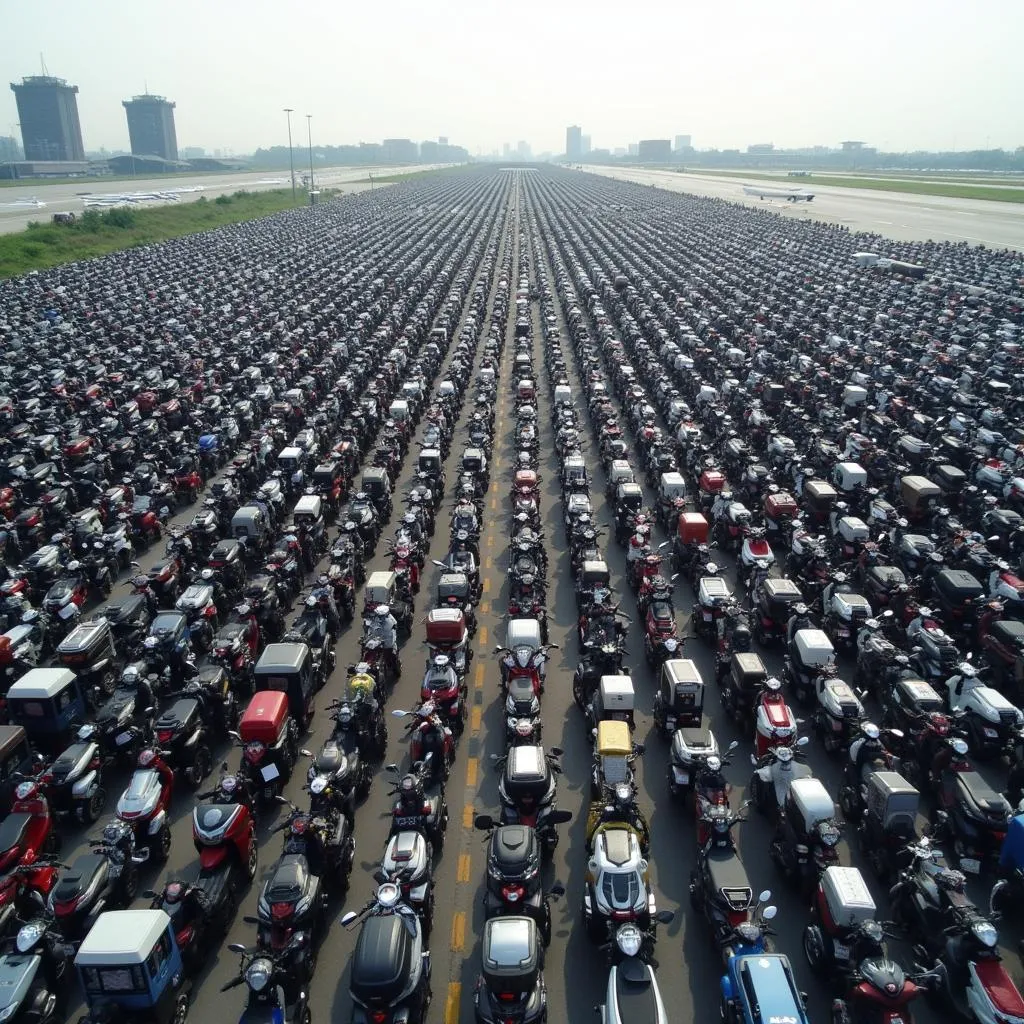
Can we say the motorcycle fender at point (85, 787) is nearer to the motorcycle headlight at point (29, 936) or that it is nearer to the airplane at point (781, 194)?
the motorcycle headlight at point (29, 936)

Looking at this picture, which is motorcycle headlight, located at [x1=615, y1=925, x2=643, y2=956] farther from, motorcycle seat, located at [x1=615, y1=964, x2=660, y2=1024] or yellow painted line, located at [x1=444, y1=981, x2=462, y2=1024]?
yellow painted line, located at [x1=444, y1=981, x2=462, y2=1024]

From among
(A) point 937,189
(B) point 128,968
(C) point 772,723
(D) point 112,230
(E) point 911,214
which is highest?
(A) point 937,189

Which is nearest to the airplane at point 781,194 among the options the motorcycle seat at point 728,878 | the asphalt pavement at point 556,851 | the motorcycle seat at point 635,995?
the asphalt pavement at point 556,851

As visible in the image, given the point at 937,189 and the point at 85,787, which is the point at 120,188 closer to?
the point at 937,189

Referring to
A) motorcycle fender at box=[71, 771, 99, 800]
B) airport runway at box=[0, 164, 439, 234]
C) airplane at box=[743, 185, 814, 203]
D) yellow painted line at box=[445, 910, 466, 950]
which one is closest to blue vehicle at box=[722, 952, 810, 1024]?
yellow painted line at box=[445, 910, 466, 950]

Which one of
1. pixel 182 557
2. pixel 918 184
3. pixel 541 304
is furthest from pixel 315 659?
pixel 918 184

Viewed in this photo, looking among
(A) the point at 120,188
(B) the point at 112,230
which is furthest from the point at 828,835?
(A) the point at 120,188
